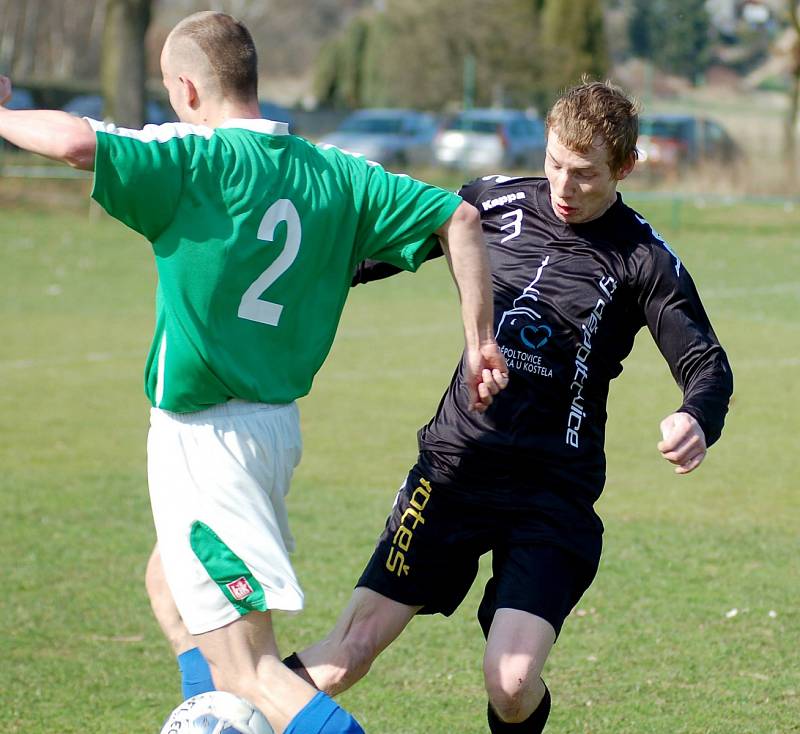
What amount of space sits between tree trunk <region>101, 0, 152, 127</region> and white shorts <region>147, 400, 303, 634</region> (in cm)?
Result: 2186

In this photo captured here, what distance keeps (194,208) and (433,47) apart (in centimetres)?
3980

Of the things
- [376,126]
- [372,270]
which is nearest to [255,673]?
[372,270]

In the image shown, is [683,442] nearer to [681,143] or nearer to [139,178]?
[139,178]

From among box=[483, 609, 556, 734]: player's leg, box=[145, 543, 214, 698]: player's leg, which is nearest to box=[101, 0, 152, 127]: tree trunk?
box=[145, 543, 214, 698]: player's leg

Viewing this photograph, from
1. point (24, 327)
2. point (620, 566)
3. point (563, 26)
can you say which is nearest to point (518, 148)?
point (563, 26)

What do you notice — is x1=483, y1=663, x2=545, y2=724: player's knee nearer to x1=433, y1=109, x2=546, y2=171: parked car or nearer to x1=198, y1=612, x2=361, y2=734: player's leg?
x1=198, y1=612, x2=361, y2=734: player's leg

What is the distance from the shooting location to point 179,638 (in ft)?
13.7

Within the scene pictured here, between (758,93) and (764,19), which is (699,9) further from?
(758,93)

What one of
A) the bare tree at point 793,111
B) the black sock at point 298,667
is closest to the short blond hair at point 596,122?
the black sock at point 298,667

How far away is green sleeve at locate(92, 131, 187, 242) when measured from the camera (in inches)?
127

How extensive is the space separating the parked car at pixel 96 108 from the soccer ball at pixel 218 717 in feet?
110

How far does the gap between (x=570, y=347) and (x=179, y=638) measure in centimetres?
156

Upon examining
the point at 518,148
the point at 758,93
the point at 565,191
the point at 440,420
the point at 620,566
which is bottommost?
the point at 758,93

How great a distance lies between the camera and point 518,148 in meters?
32.2
